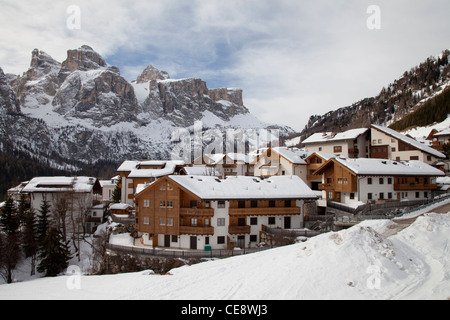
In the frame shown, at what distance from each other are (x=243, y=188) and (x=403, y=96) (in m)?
153

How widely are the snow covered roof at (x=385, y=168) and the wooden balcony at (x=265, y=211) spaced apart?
1065cm

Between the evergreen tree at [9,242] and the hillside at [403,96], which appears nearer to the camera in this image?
the evergreen tree at [9,242]

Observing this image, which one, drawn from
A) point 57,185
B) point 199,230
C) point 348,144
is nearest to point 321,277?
point 199,230

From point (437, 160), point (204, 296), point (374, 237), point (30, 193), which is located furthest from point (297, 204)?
point (30, 193)

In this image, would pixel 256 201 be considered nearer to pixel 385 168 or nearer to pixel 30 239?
pixel 385 168

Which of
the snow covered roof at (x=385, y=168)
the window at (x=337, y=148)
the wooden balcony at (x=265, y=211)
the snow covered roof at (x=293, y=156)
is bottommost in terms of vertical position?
the wooden balcony at (x=265, y=211)

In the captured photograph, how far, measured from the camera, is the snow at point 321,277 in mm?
14117

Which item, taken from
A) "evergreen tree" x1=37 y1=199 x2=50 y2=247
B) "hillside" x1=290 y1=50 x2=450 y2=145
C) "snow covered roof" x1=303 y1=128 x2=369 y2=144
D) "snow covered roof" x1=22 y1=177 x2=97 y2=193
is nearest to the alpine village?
"evergreen tree" x1=37 y1=199 x2=50 y2=247

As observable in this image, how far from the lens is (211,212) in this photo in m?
36.9

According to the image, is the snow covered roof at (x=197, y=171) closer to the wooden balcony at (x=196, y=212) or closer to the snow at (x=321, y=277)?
the wooden balcony at (x=196, y=212)

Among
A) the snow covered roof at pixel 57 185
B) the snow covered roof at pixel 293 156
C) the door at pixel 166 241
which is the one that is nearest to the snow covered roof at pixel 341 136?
the snow covered roof at pixel 293 156

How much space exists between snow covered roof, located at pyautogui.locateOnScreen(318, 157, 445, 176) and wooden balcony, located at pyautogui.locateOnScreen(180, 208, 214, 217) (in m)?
20.1

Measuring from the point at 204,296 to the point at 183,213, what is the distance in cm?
2320

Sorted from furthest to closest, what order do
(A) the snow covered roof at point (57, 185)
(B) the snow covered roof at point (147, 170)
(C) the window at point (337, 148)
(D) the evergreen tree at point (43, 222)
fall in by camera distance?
(C) the window at point (337, 148) → (B) the snow covered roof at point (147, 170) → (A) the snow covered roof at point (57, 185) → (D) the evergreen tree at point (43, 222)
